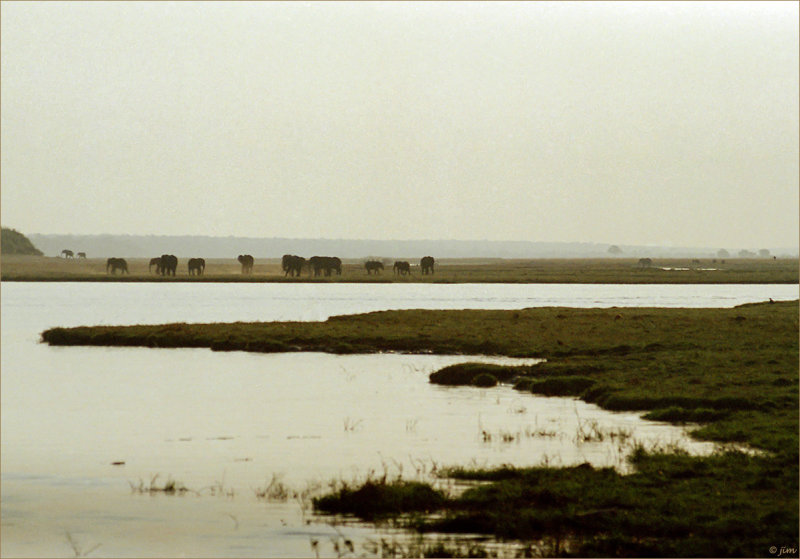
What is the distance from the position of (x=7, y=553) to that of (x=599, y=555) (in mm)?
8854

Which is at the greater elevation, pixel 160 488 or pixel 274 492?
pixel 274 492

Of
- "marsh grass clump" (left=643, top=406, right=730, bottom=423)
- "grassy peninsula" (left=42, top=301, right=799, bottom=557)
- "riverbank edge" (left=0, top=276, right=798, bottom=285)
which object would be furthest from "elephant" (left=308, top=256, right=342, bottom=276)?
"marsh grass clump" (left=643, top=406, right=730, bottom=423)

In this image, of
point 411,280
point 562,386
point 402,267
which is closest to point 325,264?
point 411,280

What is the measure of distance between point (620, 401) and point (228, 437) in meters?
10.7


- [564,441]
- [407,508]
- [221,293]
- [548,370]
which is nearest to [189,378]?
[548,370]

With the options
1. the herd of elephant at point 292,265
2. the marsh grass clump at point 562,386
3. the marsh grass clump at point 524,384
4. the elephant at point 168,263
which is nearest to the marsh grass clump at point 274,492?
the marsh grass clump at point 562,386

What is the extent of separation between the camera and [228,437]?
1161 inches

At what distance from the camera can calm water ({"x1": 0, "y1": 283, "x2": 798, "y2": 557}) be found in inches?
754

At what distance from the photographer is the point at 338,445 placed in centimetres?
2748

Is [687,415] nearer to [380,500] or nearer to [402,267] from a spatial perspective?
[380,500]

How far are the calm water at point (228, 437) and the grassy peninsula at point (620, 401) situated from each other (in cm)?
137

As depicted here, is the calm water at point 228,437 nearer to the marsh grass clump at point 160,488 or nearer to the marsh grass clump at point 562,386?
the marsh grass clump at point 160,488

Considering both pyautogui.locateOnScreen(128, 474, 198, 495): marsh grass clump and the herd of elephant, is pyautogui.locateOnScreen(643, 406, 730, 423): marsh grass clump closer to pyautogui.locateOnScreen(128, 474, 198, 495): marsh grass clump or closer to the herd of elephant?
pyautogui.locateOnScreen(128, 474, 198, 495): marsh grass clump

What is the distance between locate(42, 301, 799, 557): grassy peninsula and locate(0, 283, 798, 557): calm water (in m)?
1.37
